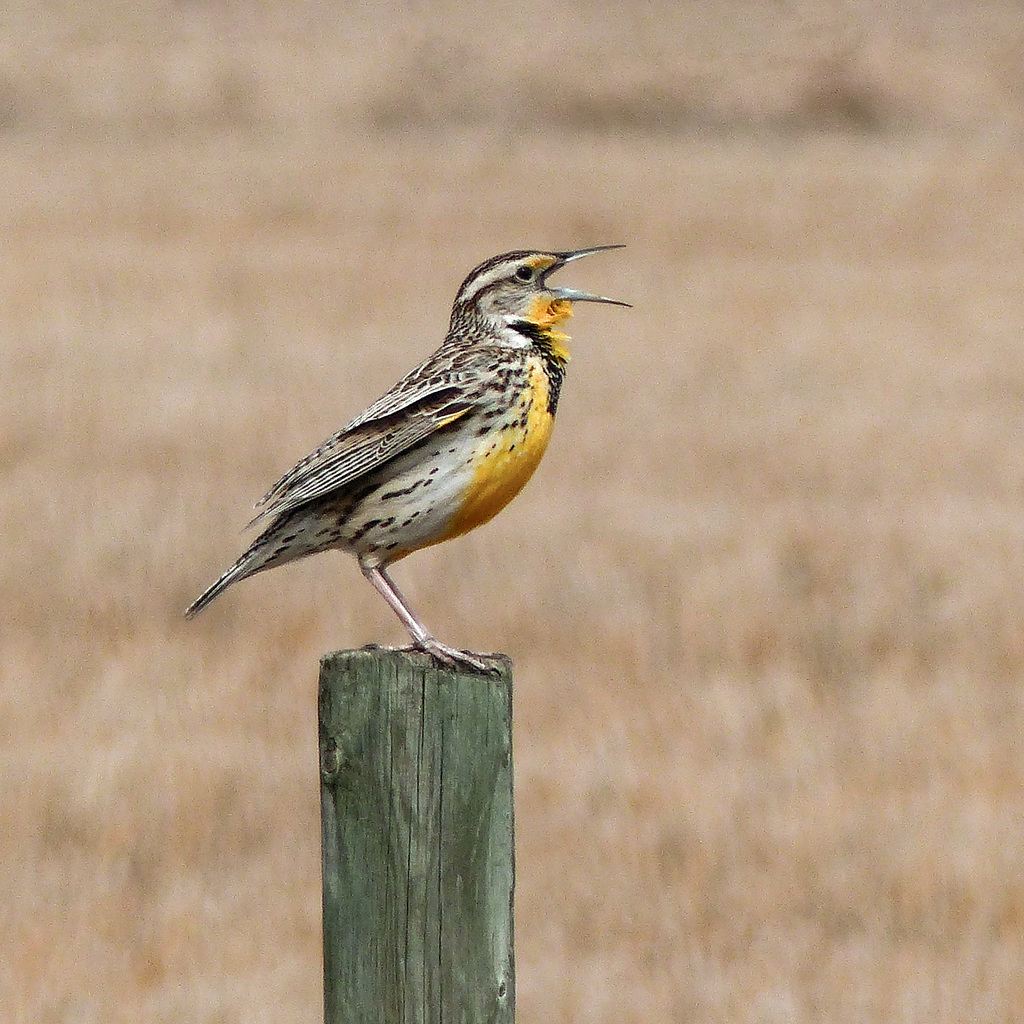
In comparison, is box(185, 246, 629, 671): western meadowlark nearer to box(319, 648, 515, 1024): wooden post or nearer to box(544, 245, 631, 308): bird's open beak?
box(544, 245, 631, 308): bird's open beak

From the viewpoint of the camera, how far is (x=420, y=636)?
414 cm

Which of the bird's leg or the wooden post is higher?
the bird's leg

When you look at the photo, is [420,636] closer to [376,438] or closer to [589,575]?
[376,438]

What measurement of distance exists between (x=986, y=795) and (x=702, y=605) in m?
2.76

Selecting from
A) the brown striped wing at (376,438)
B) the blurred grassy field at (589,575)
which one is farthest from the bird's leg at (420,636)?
the blurred grassy field at (589,575)

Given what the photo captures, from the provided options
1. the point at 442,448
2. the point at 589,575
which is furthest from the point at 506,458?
the point at 589,575

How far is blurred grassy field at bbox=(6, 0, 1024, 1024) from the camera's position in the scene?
6746mm

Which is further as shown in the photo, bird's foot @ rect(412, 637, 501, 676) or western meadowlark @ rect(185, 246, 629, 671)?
western meadowlark @ rect(185, 246, 629, 671)

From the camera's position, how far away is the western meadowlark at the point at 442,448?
4137 mm

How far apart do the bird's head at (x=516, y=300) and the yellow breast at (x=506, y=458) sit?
0.19 metres

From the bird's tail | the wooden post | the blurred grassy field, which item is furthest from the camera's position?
the blurred grassy field

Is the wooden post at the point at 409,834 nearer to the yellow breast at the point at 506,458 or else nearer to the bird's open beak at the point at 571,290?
the yellow breast at the point at 506,458

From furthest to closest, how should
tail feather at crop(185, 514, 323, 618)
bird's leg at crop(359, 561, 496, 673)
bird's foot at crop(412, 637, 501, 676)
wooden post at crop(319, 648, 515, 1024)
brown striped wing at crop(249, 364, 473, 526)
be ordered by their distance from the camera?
tail feather at crop(185, 514, 323, 618)
brown striped wing at crop(249, 364, 473, 526)
bird's leg at crop(359, 561, 496, 673)
bird's foot at crop(412, 637, 501, 676)
wooden post at crop(319, 648, 515, 1024)

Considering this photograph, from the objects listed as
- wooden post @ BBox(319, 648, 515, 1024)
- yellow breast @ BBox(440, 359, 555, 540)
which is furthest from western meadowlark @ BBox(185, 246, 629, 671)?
wooden post @ BBox(319, 648, 515, 1024)
